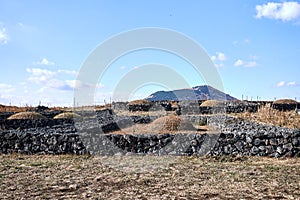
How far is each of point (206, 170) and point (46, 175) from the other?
481 centimetres

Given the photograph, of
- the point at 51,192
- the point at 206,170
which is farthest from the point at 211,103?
the point at 51,192

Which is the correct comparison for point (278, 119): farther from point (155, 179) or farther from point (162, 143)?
point (155, 179)

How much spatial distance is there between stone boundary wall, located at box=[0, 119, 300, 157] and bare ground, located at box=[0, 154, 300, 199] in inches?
22.6

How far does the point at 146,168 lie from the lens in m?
10.5

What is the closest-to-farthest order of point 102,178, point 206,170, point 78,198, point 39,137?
point 78,198 < point 102,178 < point 206,170 < point 39,137

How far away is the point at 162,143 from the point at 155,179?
4263mm

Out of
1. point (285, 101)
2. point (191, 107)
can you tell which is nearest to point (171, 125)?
point (191, 107)

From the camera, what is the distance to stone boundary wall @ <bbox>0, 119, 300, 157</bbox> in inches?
491

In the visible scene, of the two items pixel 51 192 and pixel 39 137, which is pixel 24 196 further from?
pixel 39 137

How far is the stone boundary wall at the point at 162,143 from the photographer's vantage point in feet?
40.9

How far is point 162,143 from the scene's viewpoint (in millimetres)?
13297

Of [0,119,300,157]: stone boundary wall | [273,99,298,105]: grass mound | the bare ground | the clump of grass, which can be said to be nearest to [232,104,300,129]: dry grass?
[0,119,300,157]: stone boundary wall

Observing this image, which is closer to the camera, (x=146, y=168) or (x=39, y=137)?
(x=146, y=168)

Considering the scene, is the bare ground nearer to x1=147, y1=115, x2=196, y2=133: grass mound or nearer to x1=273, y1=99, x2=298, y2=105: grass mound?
x1=147, y1=115, x2=196, y2=133: grass mound
